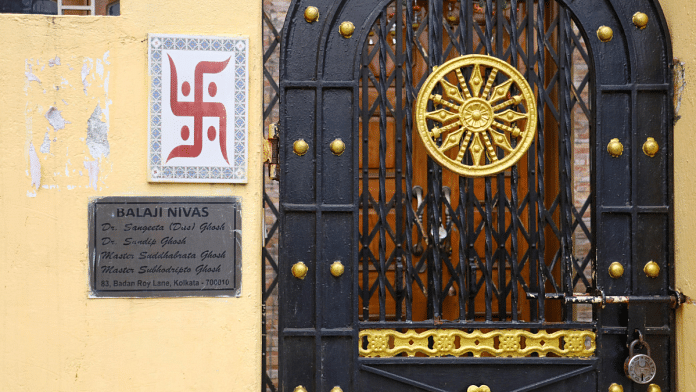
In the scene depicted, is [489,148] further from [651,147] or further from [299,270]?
[299,270]

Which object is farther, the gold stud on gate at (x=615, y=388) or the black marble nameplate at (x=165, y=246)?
the gold stud on gate at (x=615, y=388)

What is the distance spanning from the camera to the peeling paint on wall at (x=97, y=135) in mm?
2213

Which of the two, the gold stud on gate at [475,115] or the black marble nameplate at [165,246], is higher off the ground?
the gold stud on gate at [475,115]

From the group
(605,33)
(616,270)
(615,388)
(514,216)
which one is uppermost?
(605,33)

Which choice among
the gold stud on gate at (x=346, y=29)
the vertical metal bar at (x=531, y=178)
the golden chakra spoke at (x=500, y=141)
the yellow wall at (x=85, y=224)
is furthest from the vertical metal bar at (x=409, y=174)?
the yellow wall at (x=85, y=224)

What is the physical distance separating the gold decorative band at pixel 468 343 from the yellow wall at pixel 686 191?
0.40 meters

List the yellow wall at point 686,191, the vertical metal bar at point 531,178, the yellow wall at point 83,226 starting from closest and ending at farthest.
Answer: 1. the yellow wall at point 83,226
2. the yellow wall at point 686,191
3. the vertical metal bar at point 531,178

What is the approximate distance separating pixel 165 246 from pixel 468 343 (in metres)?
1.30

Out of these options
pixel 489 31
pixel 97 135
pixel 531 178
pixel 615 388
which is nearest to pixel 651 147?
pixel 531 178

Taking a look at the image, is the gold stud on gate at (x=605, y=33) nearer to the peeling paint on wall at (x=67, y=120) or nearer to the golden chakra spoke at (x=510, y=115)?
the golden chakra spoke at (x=510, y=115)

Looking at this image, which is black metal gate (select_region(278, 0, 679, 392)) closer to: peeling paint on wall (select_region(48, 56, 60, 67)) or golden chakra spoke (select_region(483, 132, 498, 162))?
golden chakra spoke (select_region(483, 132, 498, 162))

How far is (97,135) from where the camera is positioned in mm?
2215

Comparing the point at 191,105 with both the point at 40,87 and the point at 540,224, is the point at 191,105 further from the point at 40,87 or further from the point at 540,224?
the point at 540,224

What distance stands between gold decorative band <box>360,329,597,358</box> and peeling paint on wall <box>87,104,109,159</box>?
128 cm
